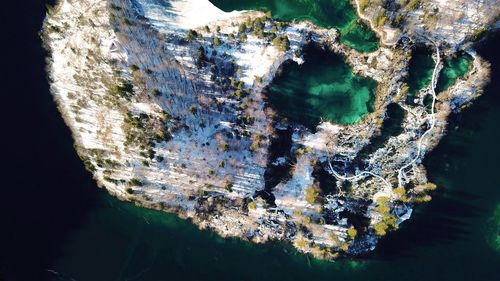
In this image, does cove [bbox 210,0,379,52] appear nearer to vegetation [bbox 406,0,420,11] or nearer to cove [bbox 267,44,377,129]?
cove [bbox 267,44,377,129]

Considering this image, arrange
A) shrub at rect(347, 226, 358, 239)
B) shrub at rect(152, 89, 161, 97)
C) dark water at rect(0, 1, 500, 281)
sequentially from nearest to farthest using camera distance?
shrub at rect(347, 226, 358, 239)
shrub at rect(152, 89, 161, 97)
dark water at rect(0, 1, 500, 281)

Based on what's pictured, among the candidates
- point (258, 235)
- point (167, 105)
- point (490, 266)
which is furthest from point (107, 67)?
point (490, 266)

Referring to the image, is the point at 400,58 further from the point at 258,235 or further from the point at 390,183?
the point at 258,235

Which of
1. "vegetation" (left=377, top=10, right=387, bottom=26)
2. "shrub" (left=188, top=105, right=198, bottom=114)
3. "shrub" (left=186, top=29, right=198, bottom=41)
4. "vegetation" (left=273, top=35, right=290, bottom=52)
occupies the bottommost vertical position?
"shrub" (left=188, top=105, right=198, bottom=114)

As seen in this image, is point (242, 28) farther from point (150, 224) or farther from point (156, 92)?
point (150, 224)

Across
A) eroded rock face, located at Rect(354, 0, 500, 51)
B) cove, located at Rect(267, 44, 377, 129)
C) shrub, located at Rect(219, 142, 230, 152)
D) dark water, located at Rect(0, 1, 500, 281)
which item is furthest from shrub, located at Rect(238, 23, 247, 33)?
dark water, located at Rect(0, 1, 500, 281)

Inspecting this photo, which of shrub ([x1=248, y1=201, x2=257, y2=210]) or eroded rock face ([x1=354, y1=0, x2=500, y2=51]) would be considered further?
shrub ([x1=248, y1=201, x2=257, y2=210])
